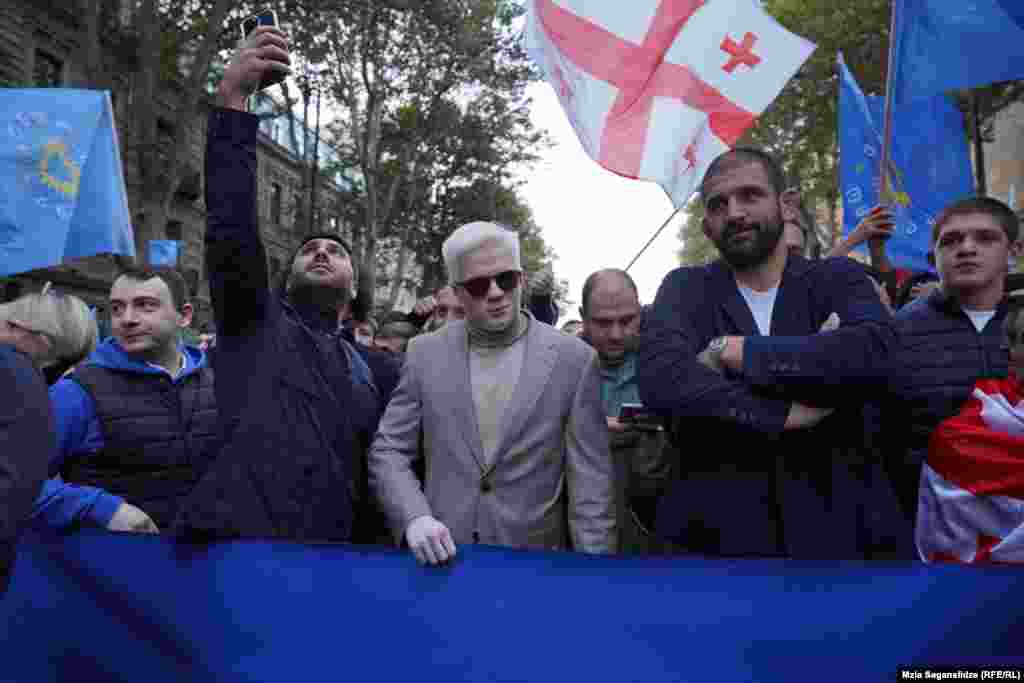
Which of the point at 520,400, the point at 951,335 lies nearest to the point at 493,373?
the point at 520,400

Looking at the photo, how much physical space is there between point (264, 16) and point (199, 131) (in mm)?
27836

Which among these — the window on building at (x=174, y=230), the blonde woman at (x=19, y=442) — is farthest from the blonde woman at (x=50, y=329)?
the window on building at (x=174, y=230)

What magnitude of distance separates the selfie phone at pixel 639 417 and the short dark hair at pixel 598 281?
56 cm

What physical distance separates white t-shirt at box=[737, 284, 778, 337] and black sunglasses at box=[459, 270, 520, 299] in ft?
2.02

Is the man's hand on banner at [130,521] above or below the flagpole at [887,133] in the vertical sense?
below

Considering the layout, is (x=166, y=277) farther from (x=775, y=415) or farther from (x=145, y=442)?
(x=775, y=415)

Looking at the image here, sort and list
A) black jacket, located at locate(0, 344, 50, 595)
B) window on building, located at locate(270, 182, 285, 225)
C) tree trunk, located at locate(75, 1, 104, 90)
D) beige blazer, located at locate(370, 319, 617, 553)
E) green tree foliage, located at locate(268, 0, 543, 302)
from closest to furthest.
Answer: black jacket, located at locate(0, 344, 50, 595) → beige blazer, located at locate(370, 319, 617, 553) → tree trunk, located at locate(75, 1, 104, 90) → green tree foliage, located at locate(268, 0, 543, 302) → window on building, located at locate(270, 182, 285, 225)

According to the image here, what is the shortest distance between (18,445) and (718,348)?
1.54 m

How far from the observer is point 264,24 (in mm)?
2229

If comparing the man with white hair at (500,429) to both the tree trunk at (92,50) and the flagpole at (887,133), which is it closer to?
the flagpole at (887,133)

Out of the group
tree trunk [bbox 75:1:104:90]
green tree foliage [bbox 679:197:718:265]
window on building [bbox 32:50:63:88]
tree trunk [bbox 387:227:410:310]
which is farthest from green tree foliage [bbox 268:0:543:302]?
green tree foliage [bbox 679:197:718:265]

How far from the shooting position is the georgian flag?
88.7 inches

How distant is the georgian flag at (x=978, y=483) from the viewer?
2252mm

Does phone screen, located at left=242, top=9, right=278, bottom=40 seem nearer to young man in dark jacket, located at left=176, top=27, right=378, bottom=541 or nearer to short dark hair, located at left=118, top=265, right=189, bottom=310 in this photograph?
young man in dark jacket, located at left=176, top=27, right=378, bottom=541
